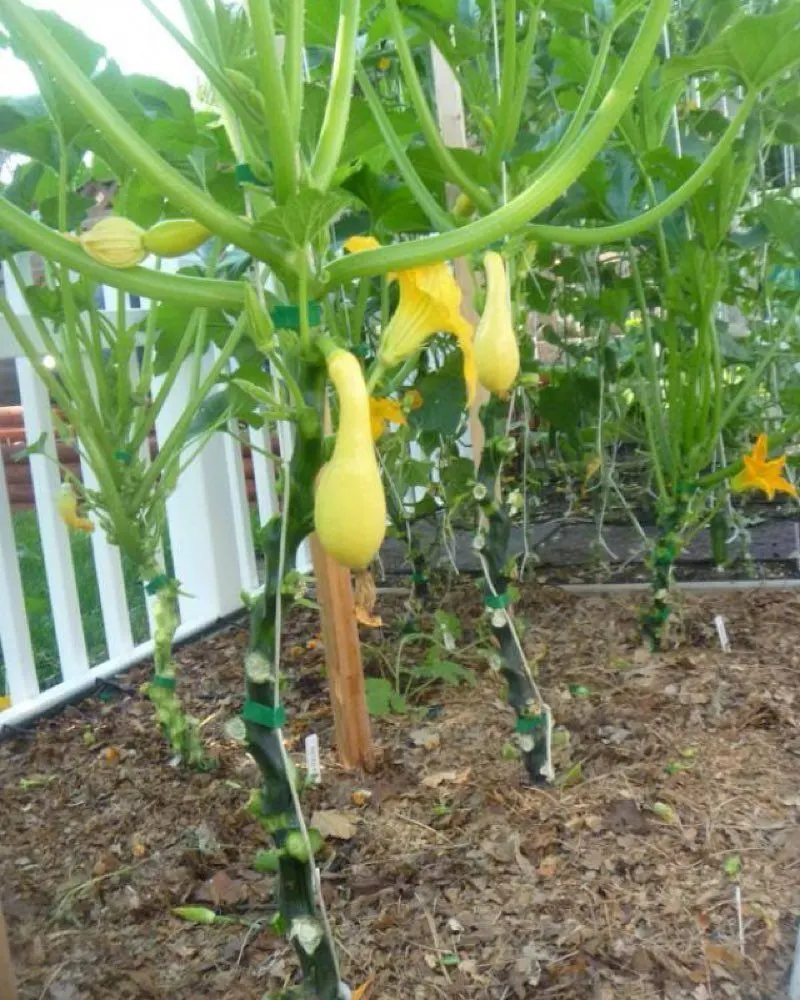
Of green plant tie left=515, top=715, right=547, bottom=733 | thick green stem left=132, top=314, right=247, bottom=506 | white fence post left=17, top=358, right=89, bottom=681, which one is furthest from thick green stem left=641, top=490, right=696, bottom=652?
white fence post left=17, top=358, right=89, bottom=681

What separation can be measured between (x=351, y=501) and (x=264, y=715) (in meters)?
0.30

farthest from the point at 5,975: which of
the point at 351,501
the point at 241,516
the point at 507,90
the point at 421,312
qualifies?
the point at 241,516

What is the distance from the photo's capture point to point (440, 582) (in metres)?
2.08

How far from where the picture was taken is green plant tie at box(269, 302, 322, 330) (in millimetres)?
626

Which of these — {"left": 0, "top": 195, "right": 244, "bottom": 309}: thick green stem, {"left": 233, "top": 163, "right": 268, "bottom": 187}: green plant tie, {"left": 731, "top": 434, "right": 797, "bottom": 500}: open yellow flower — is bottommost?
{"left": 731, "top": 434, "right": 797, "bottom": 500}: open yellow flower

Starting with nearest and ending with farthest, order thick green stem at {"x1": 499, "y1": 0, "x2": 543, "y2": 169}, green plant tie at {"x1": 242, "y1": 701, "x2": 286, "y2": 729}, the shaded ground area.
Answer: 1. green plant tie at {"x1": 242, "y1": 701, "x2": 286, "y2": 729}
2. the shaded ground area
3. thick green stem at {"x1": 499, "y1": 0, "x2": 543, "y2": 169}

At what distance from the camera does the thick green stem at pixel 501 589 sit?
1.15 meters

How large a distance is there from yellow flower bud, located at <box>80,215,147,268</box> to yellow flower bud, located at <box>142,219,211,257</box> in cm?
1

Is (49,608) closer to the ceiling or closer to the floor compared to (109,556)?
closer to the floor

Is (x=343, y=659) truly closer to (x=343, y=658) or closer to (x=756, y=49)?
(x=343, y=658)

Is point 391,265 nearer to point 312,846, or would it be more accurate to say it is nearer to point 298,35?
point 298,35

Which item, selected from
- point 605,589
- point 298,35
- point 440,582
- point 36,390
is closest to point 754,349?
point 605,589

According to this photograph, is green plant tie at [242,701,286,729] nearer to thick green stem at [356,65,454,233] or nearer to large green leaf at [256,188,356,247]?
large green leaf at [256,188,356,247]

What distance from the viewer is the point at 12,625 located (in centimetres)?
164
